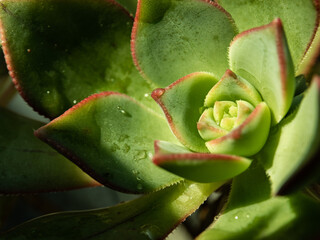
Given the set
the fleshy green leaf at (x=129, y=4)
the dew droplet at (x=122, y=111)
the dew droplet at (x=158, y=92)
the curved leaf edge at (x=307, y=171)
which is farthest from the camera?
the fleshy green leaf at (x=129, y=4)

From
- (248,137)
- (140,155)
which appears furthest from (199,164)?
(140,155)

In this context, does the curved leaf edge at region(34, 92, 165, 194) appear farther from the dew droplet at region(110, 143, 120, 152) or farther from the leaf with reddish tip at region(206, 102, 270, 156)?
the leaf with reddish tip at region(206, 102, 270, 156)

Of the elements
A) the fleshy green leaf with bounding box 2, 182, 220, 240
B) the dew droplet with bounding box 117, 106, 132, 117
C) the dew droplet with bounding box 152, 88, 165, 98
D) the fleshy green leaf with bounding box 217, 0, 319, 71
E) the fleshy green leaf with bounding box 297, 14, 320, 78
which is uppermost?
the fleshy green leaf with bounding box 217, 0, 319, 71

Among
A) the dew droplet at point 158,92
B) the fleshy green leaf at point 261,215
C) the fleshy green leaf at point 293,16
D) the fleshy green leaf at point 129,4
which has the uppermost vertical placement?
the fleshy green leaf at point 293,16

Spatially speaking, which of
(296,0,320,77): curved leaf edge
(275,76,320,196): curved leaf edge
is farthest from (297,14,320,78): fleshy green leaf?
(275,76,320,196): curved leaf edge

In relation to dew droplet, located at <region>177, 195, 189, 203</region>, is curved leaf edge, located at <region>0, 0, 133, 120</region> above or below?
above

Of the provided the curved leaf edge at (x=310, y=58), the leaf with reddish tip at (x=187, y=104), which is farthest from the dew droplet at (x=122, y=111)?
the curved leaf edge at (x=310, y=58)

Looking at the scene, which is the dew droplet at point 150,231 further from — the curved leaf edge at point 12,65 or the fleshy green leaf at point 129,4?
the fleshy green leaf at point 129,4

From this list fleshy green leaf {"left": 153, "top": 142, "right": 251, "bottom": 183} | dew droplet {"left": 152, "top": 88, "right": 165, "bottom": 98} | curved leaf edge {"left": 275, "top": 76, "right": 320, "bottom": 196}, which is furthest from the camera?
dew droplet {"left": 152, "top": 88, "right": 165, "bottom": 98}
